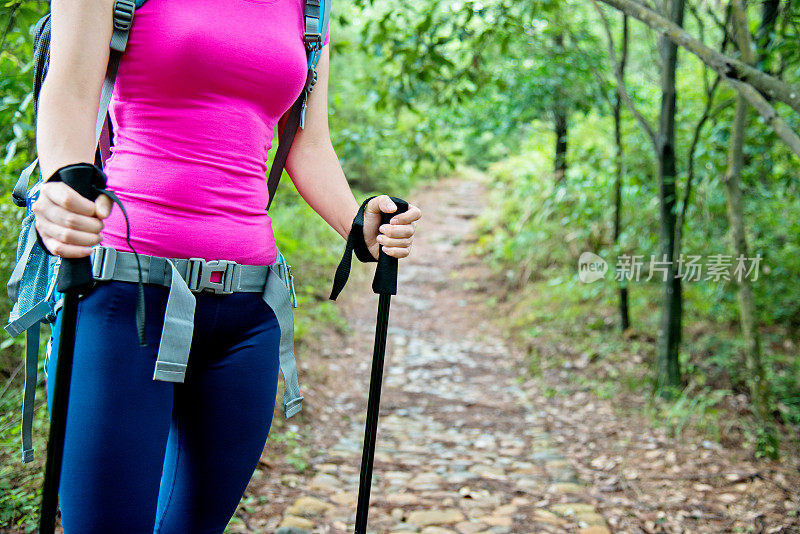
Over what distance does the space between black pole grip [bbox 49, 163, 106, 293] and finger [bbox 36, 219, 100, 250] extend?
0.20 feet

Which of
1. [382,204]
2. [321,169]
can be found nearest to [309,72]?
[321,169]

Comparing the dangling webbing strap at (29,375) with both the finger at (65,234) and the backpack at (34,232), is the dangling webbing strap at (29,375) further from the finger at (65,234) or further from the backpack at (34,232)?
the finger at (65,234)

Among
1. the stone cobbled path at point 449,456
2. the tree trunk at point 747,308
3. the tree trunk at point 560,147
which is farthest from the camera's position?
the tree trunk at point 560,147

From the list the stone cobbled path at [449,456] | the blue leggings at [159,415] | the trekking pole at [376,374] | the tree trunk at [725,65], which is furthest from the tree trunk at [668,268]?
the blue leggings at [159,415]

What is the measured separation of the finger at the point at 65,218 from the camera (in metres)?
1.01

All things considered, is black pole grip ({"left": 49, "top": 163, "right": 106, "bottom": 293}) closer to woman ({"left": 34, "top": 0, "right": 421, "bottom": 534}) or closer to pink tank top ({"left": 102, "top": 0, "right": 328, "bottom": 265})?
woman ({"left": 34, "top": 0, "right": 421, "bottom": 534})

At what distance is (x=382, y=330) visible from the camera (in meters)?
1.58

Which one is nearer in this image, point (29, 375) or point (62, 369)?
point (62, 369)

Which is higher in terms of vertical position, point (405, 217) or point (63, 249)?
point (405, 217)

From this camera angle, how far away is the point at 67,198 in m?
1.00

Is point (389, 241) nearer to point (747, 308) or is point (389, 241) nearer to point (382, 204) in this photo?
point (382, 204)

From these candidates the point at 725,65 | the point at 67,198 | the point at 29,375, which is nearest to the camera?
the point at 67,198

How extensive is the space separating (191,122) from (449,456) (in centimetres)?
304

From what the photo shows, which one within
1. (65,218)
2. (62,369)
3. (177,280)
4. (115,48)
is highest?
(115,48)
